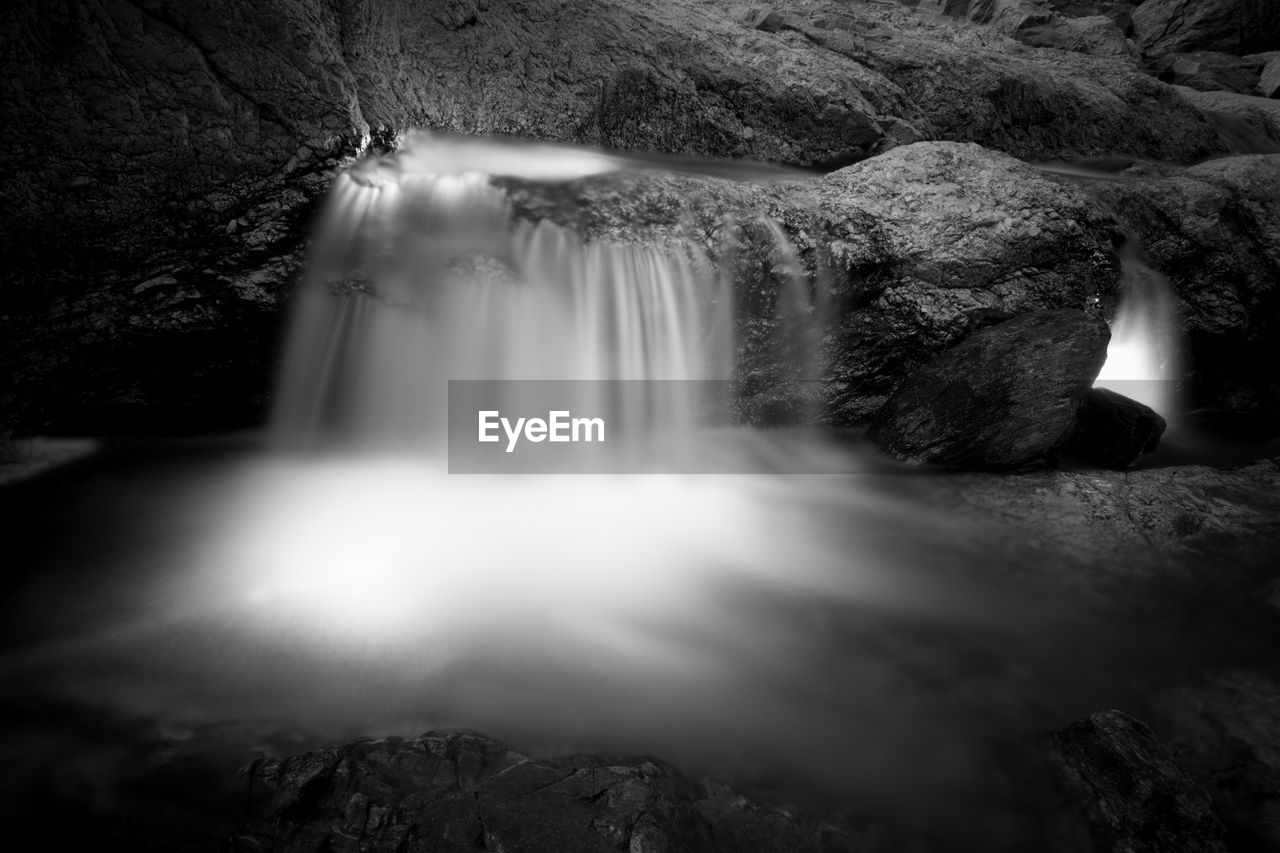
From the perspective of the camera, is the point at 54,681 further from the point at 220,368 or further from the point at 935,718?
the point at 935,718

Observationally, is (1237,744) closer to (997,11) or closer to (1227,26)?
(997,11)

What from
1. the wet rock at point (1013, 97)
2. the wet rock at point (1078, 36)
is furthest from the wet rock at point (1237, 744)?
the wet rock at point (1078, 36)

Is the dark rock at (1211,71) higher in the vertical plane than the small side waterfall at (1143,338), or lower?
higher

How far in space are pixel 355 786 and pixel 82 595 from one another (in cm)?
235

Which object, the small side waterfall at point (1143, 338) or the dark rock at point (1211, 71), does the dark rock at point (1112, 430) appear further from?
the dark rock at point (1211, 71)

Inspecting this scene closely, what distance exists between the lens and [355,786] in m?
2.16

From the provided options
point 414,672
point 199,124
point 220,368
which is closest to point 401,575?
point 414,672

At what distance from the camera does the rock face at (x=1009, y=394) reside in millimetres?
5113

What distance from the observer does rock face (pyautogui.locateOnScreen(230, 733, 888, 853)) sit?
2023 millimetres

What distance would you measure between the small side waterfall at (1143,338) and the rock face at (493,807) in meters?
6.42

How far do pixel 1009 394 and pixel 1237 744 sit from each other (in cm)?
298

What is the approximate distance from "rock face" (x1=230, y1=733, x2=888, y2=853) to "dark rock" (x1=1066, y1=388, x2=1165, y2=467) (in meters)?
4.70

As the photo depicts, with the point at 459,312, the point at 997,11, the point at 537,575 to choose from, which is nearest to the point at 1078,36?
the point at 997,11

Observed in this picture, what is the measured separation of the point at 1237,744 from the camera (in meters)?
2.69
